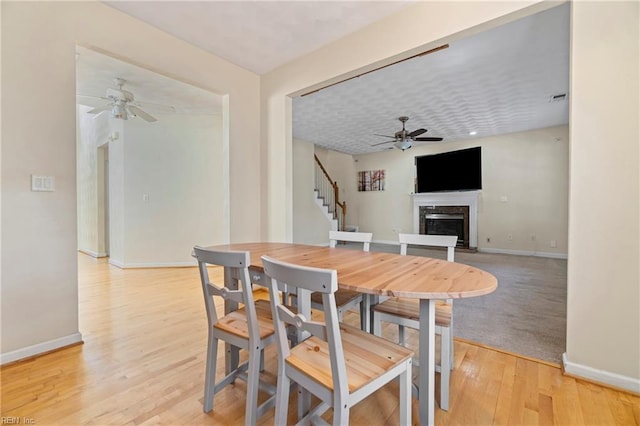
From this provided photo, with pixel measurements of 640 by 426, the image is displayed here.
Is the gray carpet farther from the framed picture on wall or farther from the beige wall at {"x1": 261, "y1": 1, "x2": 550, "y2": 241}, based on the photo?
the framed picture on wall

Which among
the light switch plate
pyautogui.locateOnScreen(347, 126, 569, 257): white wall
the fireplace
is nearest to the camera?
the light switch plate

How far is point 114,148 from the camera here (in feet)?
15.9

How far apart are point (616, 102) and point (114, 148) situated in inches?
244

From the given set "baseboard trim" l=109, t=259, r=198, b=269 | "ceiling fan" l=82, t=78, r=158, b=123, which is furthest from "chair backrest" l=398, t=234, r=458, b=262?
"baseboard trim" l=109, t=259, r=198, b=269

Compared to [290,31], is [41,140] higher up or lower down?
lower down

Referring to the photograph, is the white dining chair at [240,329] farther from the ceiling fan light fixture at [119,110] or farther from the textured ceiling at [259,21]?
the ceiling fan light fixture at [119,110]

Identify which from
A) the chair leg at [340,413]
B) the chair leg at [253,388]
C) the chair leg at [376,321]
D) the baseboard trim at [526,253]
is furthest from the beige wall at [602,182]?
the baseboard trim at [526,253]

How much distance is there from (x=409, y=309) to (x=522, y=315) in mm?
1844

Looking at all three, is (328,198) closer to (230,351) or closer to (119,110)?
(119,110)

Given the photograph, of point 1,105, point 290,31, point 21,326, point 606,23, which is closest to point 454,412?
point 606,23

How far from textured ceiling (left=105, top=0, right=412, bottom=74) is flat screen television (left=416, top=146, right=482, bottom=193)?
16.1 feet

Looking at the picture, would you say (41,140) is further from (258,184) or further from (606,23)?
(606,23)

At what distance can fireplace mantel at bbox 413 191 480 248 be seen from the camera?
6598 mm

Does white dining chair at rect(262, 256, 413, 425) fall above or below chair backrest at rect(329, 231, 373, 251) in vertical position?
below
